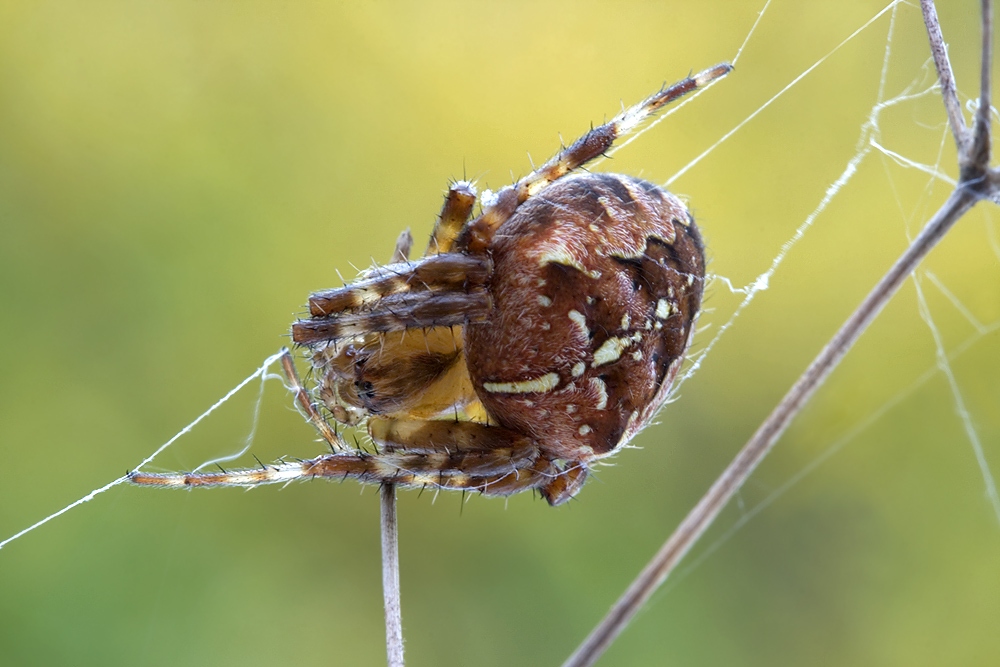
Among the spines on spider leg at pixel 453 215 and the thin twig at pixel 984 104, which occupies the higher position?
the spines on spider leg at pixel 453 215

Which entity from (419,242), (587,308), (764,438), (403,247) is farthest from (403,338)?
(419,242)

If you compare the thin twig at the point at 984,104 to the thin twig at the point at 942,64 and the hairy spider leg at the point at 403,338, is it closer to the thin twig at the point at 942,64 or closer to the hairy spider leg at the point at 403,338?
the thin twig at the point at 942,64

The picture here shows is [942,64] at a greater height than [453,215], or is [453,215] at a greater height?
[453,215]

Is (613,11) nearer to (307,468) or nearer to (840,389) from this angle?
(840,389)

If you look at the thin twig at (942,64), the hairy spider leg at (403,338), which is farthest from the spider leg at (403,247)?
the thin twig at (942,64)

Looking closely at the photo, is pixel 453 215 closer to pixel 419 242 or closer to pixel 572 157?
pixel 572 157

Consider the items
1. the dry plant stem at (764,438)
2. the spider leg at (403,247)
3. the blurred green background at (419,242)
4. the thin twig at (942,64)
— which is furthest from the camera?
the blurred green background at (419,242)

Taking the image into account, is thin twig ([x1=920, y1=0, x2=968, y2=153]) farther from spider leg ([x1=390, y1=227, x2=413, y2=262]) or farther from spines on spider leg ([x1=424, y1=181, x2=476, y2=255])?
spider leg ([x1=390, y1=227, x2=413, y2=262])

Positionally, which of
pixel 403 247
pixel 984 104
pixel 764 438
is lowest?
pixel 764 438
